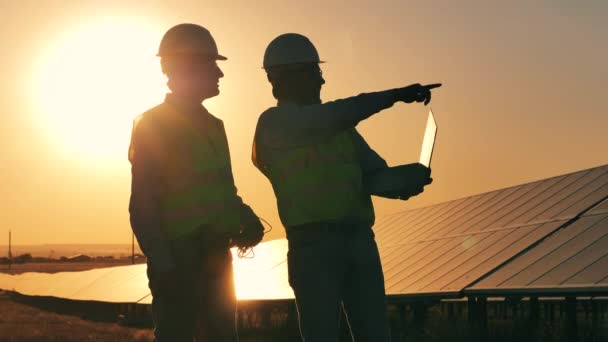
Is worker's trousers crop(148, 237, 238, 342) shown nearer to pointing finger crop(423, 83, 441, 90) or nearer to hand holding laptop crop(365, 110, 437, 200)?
hand holding laptop crop(365, 110, 437, 200)

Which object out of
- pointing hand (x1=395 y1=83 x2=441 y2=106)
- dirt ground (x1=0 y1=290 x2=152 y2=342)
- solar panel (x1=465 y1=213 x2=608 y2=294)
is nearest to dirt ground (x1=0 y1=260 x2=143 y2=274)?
dirt ground (x1=0 y1=290 x2=152 y2=342)

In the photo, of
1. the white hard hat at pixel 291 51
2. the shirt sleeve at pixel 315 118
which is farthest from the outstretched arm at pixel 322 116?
the white hard hat at pixel 291 51

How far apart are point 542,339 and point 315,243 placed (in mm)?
10411

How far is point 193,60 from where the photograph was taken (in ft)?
16.3

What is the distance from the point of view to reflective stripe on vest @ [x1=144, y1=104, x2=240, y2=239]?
188 inches

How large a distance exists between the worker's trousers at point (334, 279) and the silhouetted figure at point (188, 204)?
0.39 metres

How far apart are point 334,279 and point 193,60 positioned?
4.23 ft

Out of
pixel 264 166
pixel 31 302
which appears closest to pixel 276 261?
pixel 264 166

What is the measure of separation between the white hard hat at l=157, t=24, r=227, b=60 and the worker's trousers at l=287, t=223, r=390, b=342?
1013 mm

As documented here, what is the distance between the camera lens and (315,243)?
4617 millimetres

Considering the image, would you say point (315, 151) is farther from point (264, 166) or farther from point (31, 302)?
point (31, 302)

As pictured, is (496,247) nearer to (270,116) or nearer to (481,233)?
(481,233)

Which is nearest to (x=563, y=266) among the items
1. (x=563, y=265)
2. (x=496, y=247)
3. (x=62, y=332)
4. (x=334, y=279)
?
(x=563, y=265)

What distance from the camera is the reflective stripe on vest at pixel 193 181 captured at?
4766 millimetres
